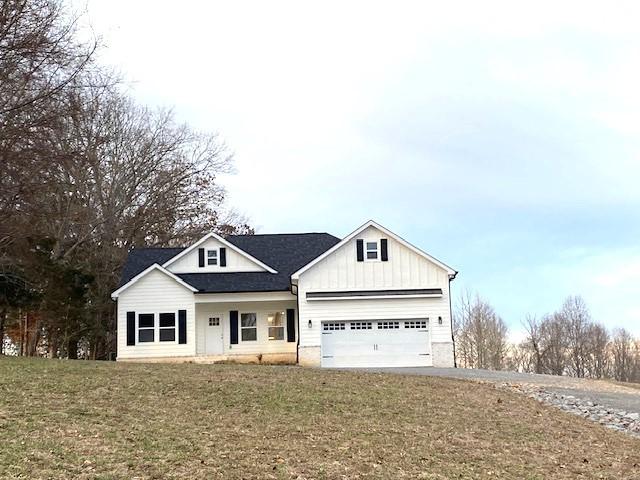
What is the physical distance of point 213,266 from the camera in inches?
1185

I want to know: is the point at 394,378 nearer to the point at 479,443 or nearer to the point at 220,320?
the point at 479,443

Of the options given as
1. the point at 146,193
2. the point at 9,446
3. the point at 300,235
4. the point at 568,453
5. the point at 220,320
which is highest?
the point at 146,193

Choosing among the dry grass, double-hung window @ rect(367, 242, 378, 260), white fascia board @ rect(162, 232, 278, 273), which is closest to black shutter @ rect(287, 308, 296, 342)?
white fascia board @ rect(162, 232, 278, 273)

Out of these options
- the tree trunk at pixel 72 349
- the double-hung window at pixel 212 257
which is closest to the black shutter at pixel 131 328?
the double-hung window at pixel 212 257

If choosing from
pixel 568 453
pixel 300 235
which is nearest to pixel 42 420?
pixel 568 453

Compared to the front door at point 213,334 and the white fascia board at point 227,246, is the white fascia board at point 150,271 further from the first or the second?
the white fascia board at point 227,246

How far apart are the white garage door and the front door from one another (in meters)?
4.34

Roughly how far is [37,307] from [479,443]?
2256cm

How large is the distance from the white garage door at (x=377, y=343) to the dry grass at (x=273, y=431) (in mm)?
9534

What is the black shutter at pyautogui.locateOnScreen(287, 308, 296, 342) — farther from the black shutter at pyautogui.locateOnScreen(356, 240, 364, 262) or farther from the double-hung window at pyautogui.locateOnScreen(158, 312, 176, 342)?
the double-hung window at pyautogui.locateOnScreen(158, 312, 176, 342)

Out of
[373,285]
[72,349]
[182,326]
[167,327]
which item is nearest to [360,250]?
[373,285]

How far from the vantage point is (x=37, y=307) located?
96.4 feet

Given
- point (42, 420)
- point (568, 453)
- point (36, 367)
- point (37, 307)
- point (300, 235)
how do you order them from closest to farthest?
point (42, 420)
point (568, 453)
point (36, 367)
point (37, 307)
point (300, 235)

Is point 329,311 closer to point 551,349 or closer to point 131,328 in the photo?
point 131,328
